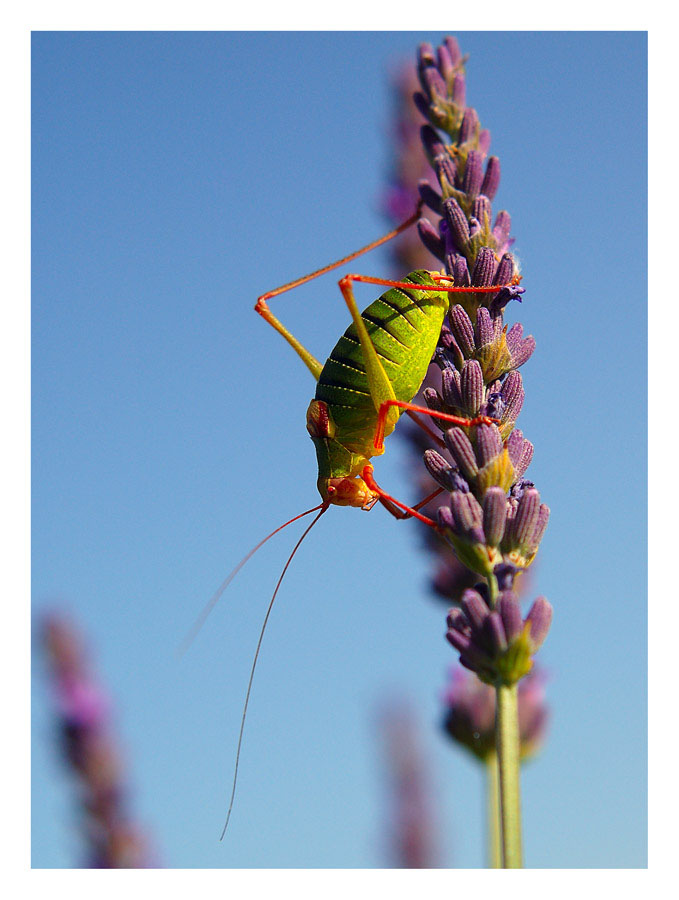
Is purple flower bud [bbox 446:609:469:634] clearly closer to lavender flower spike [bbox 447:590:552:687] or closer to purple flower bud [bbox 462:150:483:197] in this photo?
lavender flower spike [bbox 447:590:552:687]

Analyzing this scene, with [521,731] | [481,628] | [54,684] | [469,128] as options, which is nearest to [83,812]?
[54,684]

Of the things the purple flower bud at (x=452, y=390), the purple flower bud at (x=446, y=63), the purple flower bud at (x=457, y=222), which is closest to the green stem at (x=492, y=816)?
the purple flower bud at (x=452, y=390)

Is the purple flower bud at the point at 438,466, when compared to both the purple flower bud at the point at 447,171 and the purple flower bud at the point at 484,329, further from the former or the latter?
the purple flower bud at the point at 447,171

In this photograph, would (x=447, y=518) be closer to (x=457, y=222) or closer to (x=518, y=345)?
(x=518, y=345)

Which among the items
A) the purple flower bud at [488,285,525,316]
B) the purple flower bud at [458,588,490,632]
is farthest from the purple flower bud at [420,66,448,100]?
the purple flower bud at [458,588,490,632]

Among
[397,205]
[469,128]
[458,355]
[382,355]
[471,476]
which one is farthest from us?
[397,205]

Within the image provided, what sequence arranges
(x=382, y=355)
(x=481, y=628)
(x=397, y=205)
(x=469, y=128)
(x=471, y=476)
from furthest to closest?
(x=397, y=205) < (x=382, y=355) < (x=469, y=128) < (x=471, y=476) < (x=481, y=628)

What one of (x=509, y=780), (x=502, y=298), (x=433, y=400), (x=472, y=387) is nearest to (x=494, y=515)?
(x=472, y=387)

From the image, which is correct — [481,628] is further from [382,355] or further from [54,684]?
A: [54,684]
